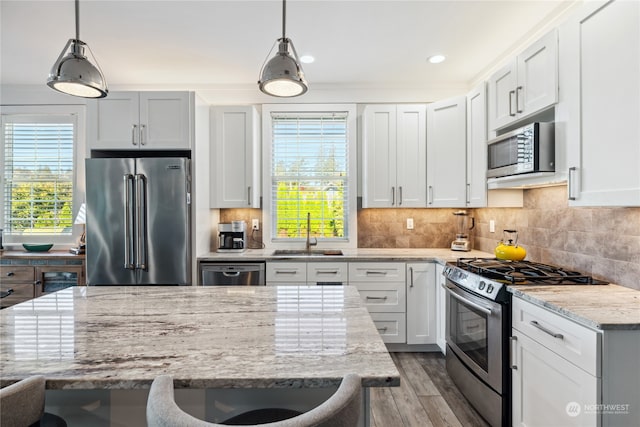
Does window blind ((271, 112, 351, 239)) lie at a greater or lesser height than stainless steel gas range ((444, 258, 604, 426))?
greater

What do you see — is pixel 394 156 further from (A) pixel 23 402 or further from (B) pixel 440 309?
(A) pixel 23 402

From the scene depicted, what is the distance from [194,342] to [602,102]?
6.95 feet

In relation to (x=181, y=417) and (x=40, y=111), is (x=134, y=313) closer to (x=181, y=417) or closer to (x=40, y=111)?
(x=181, y=417)

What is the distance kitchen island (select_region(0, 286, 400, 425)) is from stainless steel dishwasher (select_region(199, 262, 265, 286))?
1370 millimetres

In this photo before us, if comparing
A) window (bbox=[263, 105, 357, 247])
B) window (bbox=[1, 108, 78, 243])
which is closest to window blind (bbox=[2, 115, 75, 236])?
window (bbox=[1, 108, 78, 243])

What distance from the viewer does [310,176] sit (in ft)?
12.1

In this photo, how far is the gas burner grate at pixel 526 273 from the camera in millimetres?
1917

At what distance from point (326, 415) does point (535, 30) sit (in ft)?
10.00

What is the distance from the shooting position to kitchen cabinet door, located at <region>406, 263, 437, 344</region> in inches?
121

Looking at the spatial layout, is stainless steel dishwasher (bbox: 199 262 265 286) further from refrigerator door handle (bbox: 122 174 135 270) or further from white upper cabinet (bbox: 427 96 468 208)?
white upper cabinet (bbox: 427 96 468 208)

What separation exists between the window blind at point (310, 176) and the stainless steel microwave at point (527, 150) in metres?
1.66

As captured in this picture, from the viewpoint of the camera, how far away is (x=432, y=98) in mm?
3584

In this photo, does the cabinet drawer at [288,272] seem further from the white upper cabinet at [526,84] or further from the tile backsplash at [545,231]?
the white upper cabinet at [526,84]

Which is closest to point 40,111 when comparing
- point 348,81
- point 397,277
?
point 348,81
